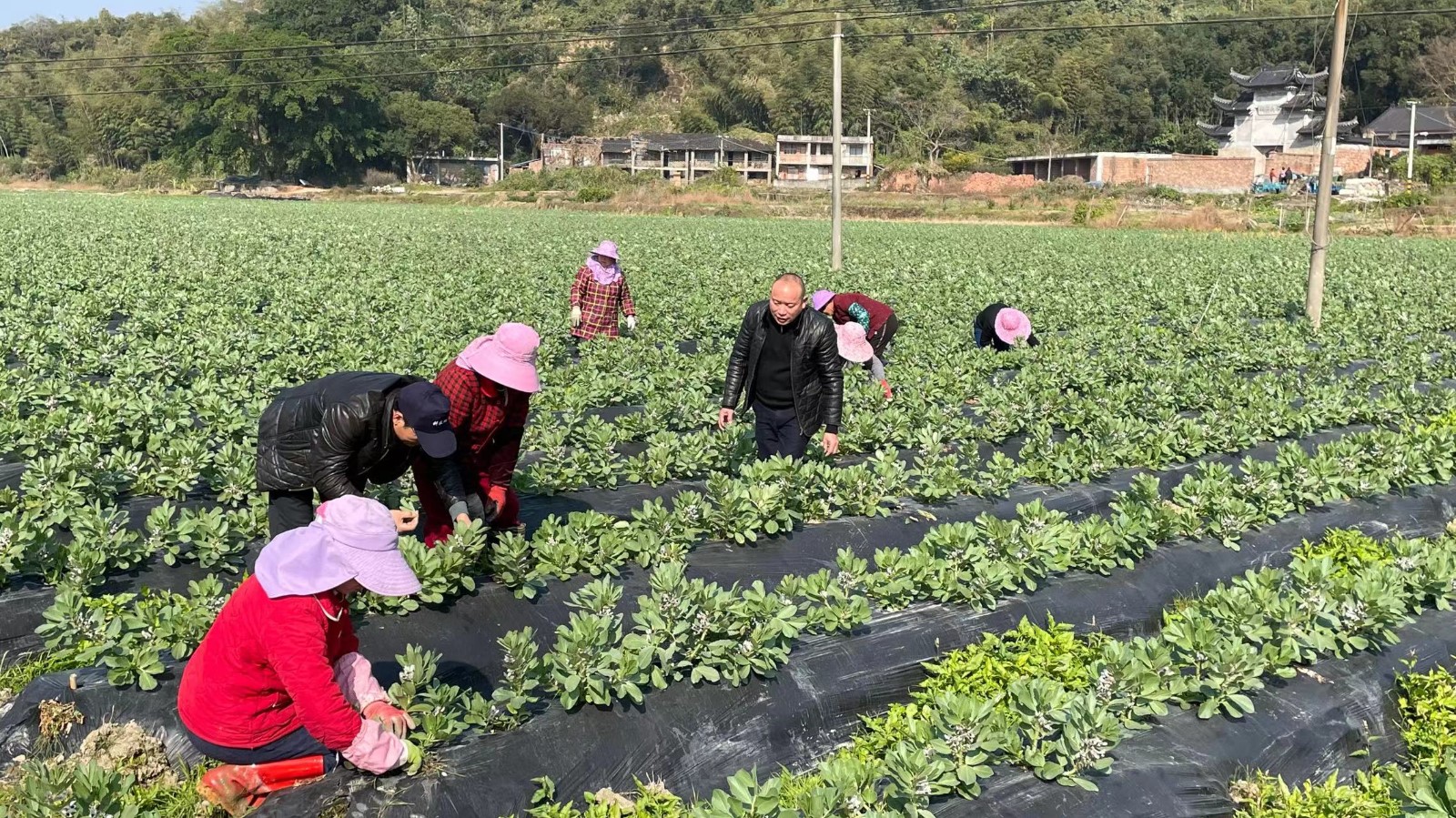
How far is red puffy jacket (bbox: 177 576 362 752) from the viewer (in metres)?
3.46

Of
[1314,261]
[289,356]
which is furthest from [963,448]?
[1314,261]

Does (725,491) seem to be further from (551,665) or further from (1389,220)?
(1389,220)

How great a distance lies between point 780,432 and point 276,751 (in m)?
4.03

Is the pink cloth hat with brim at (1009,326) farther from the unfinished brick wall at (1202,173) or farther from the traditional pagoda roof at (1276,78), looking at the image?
the traditional pagoda roof at (1276,78)

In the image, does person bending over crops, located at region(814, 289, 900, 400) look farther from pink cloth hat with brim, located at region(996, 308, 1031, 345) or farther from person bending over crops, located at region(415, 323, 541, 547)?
person bending over crops, located at region(415, 323, 541, 547)

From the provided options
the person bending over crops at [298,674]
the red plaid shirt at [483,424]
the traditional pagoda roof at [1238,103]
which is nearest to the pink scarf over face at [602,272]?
the red plaid shirt at [483,424]

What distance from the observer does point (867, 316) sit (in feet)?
31.9

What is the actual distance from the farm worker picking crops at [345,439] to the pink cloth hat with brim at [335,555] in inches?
31.0

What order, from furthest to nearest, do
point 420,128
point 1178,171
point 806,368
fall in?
1. point 420,128
2. point 1178,171
3. point 806,368

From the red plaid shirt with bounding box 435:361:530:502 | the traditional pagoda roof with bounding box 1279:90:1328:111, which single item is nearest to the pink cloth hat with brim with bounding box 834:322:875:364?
the red plaid shirt with bounding box 435:361:530:502

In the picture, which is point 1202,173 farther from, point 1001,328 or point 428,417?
point 428,417

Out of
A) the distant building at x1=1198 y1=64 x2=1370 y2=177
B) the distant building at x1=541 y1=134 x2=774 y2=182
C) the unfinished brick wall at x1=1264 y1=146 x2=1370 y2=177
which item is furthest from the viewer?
the distant building at x1=541 y1=134 x2=774 y2=182

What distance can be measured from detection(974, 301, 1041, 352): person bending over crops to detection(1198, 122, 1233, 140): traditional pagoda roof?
7043 cm

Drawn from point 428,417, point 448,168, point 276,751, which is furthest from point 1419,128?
point 276,751
